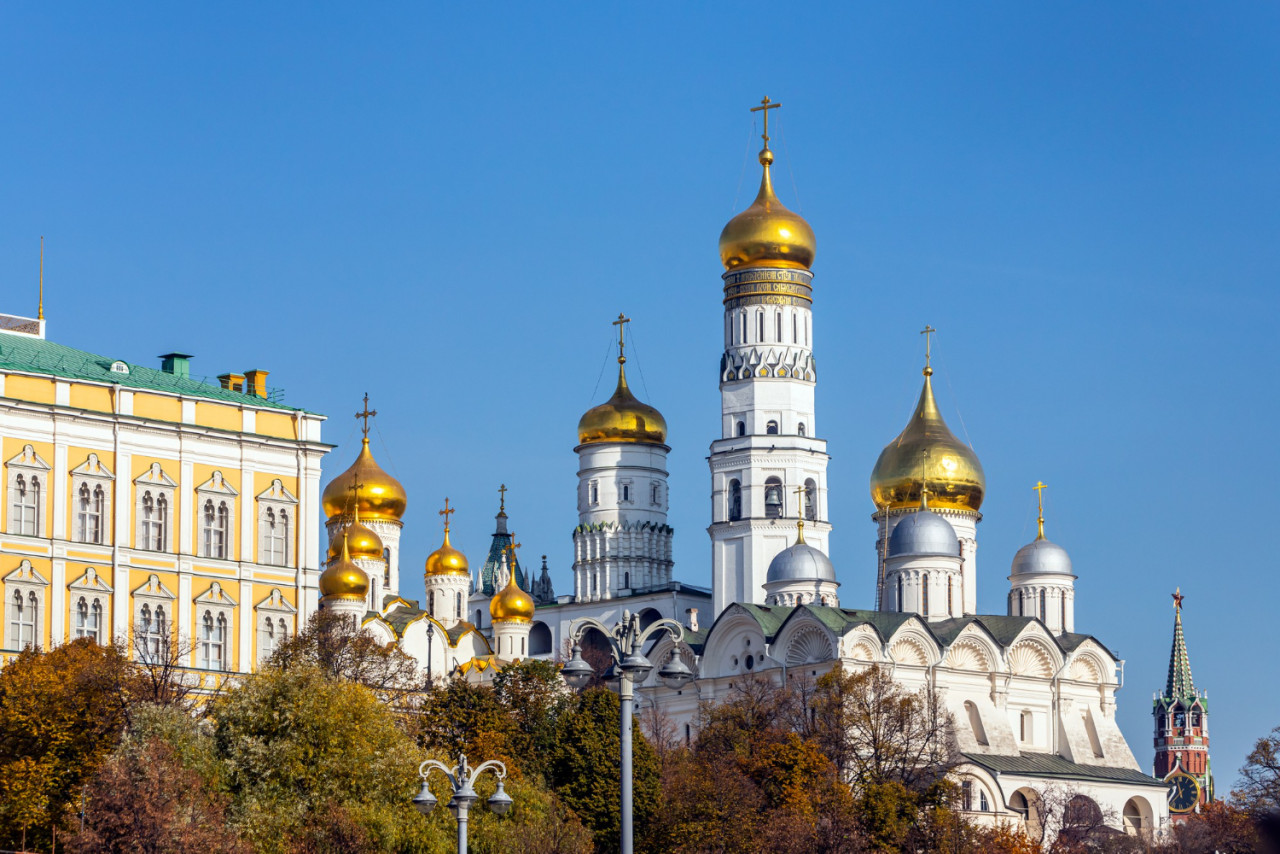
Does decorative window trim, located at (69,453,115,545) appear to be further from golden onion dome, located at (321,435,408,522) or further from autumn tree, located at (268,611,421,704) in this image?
golden onion dome, located at (321,435,408,522)

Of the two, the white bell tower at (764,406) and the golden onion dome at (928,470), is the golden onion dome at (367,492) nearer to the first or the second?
the white bell tower at (764,406)

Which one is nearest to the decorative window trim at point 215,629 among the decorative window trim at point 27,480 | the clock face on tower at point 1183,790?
the decorative window trim at point 27,480

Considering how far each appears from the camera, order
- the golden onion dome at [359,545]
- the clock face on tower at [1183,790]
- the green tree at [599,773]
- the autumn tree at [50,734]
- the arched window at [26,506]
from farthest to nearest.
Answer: the clock face on tower at [1183,790]
the golden onion dome at [359,545]
the arched window at [26,506]
the green tree at [599,773]
the autumn tree at [50,734]

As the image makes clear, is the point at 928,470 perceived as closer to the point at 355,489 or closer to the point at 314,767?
the point at 355,489

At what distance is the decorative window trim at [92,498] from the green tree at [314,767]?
504 inches

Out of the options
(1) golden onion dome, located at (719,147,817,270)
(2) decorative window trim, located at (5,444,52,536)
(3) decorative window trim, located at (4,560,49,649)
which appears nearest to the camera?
(3) decorative window trim, located at (4,560,49,649)

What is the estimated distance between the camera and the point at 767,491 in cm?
8006

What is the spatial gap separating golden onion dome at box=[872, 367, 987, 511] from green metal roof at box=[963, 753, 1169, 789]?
9.39m

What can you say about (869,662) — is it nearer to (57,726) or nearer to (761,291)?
(761,291)

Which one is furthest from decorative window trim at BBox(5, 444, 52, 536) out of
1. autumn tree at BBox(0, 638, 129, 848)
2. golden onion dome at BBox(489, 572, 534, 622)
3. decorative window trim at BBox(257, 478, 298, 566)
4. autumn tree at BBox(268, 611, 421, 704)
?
golden onion dome at BBox(489, 572, 534, 622)

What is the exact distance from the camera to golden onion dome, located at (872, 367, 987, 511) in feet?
257

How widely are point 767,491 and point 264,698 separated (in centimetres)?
3895

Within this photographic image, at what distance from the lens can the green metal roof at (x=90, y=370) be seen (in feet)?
183

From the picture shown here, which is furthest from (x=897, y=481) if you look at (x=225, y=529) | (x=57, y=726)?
(x=57, y=726)
